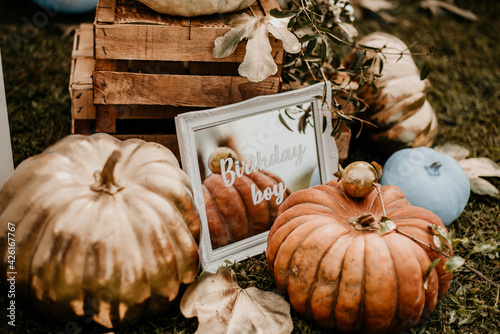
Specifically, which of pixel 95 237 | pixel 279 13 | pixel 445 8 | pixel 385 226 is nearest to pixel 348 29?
pixel 279 13

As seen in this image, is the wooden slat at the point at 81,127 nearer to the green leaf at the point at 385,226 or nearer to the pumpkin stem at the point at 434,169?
the green leaf at the point at 385,226

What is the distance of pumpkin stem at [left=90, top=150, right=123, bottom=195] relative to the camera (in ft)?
4.66

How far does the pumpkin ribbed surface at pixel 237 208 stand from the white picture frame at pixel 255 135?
0.09ft

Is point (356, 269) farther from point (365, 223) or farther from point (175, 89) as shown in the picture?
point (175, 89)

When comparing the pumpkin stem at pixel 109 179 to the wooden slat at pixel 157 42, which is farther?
the wooden slat at pixel 157 42

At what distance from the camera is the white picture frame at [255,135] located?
180 centimetres

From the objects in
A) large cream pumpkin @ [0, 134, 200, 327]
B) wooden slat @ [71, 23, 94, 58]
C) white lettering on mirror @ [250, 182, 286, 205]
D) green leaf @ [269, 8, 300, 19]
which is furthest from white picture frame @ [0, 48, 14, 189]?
green leaf @ [269, 8, 300, 19]

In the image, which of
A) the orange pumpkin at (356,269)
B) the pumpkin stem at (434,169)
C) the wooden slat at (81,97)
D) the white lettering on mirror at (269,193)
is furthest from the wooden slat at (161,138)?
the pumpkin stem at (434,169)

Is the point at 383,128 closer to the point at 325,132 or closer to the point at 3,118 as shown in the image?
the point at 325,132

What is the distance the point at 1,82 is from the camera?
1652 millimetres

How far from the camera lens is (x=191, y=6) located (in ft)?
5.80

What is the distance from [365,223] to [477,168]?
44.3 inches

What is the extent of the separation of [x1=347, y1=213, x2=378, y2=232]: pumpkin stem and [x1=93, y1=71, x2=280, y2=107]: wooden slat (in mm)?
697

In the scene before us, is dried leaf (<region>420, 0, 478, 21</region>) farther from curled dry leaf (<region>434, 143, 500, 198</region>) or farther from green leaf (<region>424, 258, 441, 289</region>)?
green leaf (<region>424, 258, 441, 289</region>)
